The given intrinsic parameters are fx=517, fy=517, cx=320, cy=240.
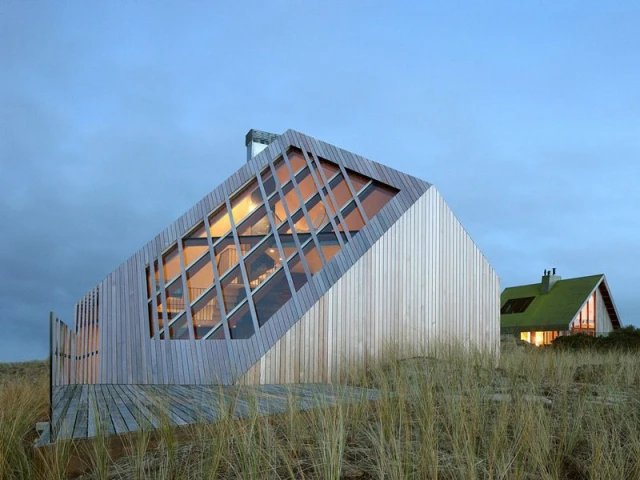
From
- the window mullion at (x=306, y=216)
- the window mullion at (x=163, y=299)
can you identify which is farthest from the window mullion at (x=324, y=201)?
the window mullion at (x=163, y=299)

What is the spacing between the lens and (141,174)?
111m

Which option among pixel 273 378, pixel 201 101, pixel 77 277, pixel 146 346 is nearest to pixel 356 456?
pixel 273 378

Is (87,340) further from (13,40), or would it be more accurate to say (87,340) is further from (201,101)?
(201,101)

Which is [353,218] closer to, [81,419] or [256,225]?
[256,225]

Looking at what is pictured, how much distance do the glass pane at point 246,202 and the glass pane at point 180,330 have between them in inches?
96.7

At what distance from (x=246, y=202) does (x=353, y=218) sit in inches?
97.9

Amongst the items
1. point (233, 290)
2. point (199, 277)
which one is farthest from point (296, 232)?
point (199, 277)

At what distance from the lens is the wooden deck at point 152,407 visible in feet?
13.1

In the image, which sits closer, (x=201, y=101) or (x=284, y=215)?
(x=284, y=215)

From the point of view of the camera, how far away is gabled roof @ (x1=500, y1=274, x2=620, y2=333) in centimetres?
2339

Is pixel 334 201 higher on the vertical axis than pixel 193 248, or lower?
higher

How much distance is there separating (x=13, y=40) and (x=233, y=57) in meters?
91.4

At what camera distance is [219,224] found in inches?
435

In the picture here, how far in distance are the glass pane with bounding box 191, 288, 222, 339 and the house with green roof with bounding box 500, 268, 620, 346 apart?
18452 millimetres
